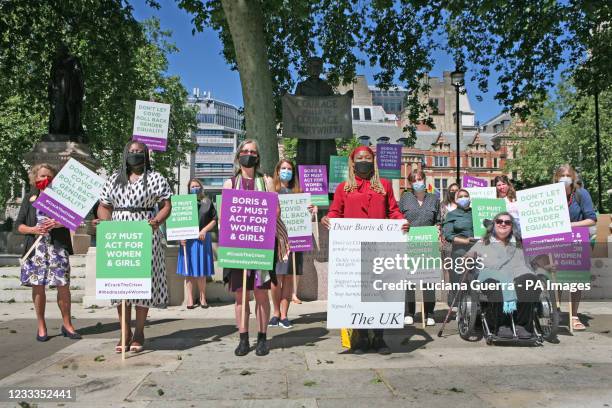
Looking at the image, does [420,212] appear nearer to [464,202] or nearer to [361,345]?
[464,202]

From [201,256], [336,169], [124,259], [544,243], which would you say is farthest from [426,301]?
[336,169]

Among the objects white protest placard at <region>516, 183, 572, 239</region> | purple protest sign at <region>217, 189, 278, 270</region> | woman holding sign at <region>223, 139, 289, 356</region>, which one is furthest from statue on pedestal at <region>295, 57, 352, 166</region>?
purple protest sign at <region>217, 189, 278, 270</region>

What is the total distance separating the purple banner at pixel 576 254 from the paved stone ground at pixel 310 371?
0.84m

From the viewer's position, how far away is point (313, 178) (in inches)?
453

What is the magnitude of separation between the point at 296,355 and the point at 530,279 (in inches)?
109

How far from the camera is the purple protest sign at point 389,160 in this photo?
49.3 feet

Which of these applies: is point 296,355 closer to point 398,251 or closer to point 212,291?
point 398,251

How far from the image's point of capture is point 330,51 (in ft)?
62.4

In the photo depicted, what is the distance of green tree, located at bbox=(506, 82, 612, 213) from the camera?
4300cm

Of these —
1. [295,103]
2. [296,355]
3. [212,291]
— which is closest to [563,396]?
[296,355]

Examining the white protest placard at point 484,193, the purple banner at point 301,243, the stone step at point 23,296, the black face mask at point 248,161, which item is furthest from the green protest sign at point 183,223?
the white protest placard at point 484,193

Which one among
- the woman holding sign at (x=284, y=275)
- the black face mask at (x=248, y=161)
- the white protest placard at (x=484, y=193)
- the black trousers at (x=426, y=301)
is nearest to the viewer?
the black face mask at (x=248, y=161)

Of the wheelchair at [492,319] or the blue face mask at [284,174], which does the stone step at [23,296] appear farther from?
the wheelchair at [492,319]

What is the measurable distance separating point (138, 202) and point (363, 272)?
2.47 m
